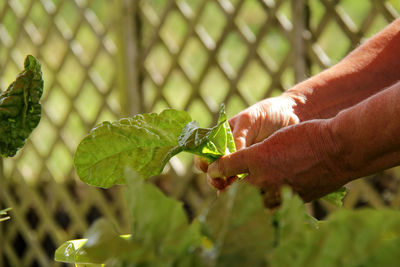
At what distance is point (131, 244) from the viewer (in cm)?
29

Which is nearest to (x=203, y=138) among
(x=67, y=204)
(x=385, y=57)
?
(x=385, y=57)

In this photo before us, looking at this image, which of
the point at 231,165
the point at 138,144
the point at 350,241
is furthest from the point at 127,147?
the point at 350,241

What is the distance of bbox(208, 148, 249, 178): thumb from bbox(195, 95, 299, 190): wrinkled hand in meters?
0.10

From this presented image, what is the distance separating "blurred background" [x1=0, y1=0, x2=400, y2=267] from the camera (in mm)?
2129

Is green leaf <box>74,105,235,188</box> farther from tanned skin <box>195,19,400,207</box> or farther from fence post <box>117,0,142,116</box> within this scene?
fence post <box>117,0,142,116</box>

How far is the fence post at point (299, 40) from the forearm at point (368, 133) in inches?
57.0

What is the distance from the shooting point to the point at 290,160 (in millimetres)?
665

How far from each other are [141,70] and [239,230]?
7.33ft

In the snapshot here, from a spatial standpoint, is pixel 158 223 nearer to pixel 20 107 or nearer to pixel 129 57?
pixel 20 107

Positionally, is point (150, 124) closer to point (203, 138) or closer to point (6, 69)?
point (203, 138)

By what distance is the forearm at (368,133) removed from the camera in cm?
62

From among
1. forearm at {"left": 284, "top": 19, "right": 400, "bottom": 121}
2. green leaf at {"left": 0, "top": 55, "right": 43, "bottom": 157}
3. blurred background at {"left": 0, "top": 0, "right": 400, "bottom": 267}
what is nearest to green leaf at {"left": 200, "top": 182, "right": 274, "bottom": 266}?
green leaf at {"left": 0, "top": 55, "right": 43, "bottom": 157}

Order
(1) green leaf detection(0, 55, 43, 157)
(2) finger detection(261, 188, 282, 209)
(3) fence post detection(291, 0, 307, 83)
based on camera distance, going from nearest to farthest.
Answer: (1) green leaf detection(0, 55, 43, 157), (2) finger detection(261, 188, 282, 209), (3) fence post detection(291, 0, 307, 83)

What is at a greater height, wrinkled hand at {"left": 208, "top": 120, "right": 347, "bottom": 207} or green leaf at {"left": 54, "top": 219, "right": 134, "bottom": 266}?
green leaf at {"left": 54, "top": 219, "right": 134, "bottom": 266}
